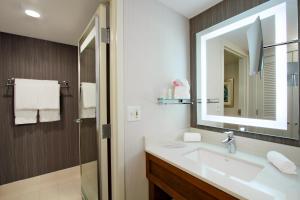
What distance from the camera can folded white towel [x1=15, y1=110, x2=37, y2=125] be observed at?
81.4 inches

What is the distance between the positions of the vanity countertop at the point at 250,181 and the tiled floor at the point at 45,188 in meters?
1.62

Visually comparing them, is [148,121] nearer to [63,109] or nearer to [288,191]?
[288,191]

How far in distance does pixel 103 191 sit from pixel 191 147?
808mm

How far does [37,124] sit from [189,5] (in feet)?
8.43

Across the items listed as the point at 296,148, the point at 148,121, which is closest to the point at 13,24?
the point at 148,121

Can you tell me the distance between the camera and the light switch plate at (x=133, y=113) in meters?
1.19

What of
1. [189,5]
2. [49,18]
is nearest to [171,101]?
[189,5]

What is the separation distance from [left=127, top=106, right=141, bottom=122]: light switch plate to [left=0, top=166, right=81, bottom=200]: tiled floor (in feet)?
4.95

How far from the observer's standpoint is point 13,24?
1.84 m

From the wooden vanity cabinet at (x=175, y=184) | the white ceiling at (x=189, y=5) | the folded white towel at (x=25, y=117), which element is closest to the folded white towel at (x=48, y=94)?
the folded white towel at (x=25, y=117)

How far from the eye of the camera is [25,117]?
212cm

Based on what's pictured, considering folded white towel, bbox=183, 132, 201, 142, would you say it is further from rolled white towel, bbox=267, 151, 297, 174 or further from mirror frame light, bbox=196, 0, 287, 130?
rolled white towel, bbox=267, 151, 297, 174

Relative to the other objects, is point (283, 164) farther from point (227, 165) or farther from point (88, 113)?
point (88, 113)

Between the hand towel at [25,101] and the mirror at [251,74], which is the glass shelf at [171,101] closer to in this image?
the mirror at [251,74]
